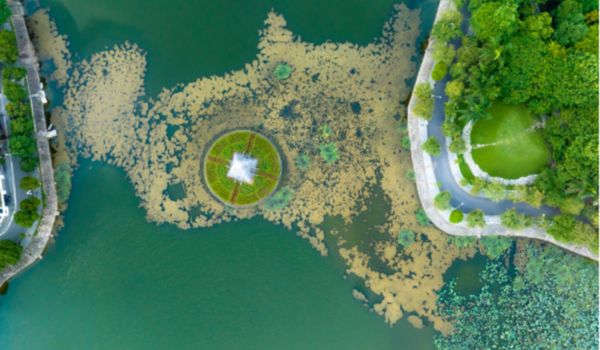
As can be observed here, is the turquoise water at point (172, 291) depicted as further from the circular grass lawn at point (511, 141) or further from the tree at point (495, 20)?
the tree at point (495, 20)

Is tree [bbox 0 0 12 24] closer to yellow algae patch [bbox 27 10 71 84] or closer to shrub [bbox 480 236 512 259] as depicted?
yellow algae patch [bbox 27 10 71 84]

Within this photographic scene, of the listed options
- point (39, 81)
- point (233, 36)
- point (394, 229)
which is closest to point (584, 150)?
point (394, 229)

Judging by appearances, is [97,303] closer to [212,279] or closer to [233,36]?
[212,279]

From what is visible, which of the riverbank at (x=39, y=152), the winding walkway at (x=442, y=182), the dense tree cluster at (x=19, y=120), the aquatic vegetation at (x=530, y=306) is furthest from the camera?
the riverbank at (x=39, y=152)

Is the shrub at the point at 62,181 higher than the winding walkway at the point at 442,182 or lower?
lower

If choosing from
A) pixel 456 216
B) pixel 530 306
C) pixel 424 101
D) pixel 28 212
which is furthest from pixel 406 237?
pixel 28 212

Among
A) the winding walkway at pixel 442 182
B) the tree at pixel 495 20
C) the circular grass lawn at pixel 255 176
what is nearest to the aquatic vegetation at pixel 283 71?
the circular grass lawn at pixel 255 176
